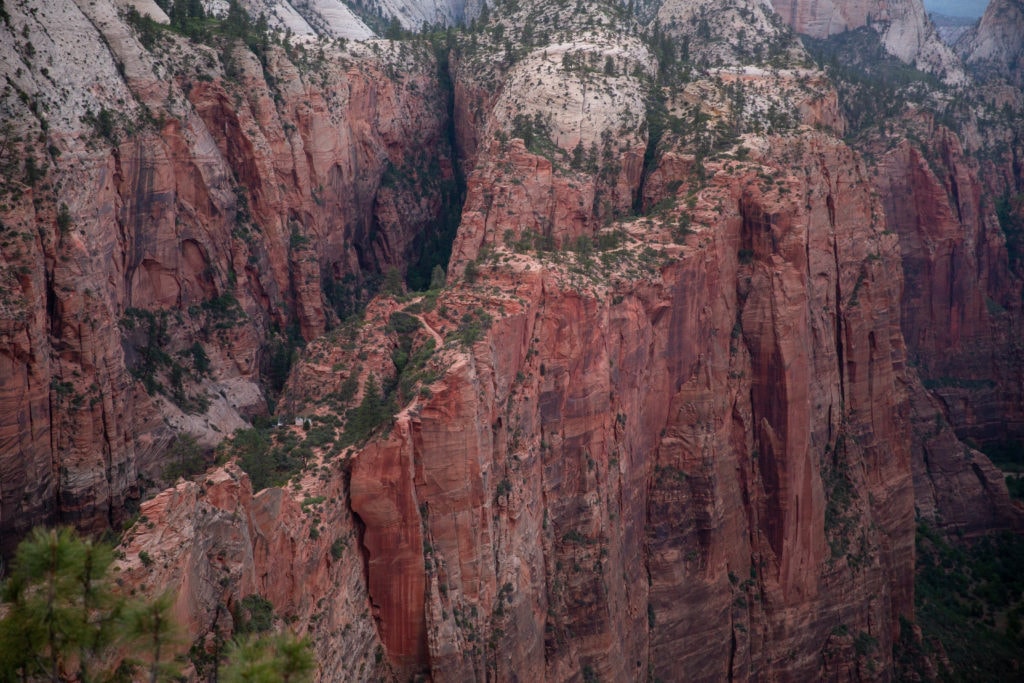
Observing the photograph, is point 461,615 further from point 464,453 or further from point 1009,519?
point 1009,519

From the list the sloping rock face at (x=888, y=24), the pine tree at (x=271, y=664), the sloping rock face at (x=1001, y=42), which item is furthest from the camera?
the sloping rock face at (x=1001, y=42)

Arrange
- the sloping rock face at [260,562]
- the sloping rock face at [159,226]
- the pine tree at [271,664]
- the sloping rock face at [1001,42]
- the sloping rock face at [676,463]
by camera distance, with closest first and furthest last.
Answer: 1. the pine tree at [271,664]
2. the sloping rock face at [260,562]
3. the sloping rock face at [159,226]
4. the sloping rock face at [676,463]
5. the sloping rock face at [1001,42]

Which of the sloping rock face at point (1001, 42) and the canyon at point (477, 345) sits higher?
the sloping rock face at point (1001, 42)

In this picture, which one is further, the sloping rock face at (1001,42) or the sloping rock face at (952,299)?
the sloping rock face at (1001,42)

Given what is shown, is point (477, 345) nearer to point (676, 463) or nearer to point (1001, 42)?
point (676, 463)

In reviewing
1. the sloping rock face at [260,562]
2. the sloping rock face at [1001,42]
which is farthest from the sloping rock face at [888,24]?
the sloping rock face at [260,562]

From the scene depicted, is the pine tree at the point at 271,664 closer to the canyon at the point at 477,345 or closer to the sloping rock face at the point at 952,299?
the canyon at the point at 477,345

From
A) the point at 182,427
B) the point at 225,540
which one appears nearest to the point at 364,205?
the point at 182,427
